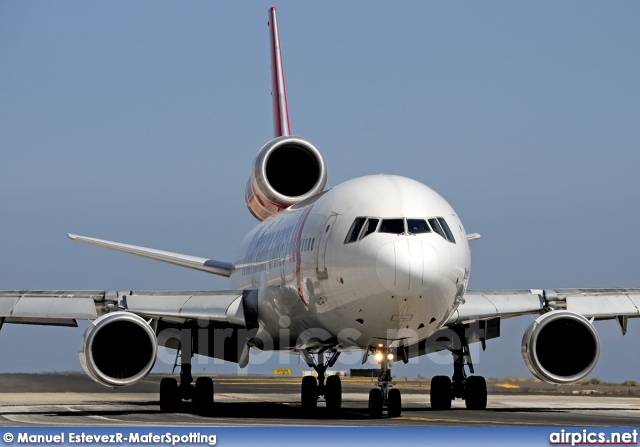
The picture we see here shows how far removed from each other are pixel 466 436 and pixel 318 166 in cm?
1758

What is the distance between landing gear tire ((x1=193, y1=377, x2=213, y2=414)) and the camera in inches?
1045

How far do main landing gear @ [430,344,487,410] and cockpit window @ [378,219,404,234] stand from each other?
7145 millimetres

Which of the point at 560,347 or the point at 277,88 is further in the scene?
the point at 277,88

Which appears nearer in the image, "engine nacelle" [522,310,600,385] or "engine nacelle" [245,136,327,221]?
"engine nacelle" [522,310,600,385]

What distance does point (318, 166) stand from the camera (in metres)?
29.9

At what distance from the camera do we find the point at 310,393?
2534cm

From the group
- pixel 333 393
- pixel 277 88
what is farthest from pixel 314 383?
pixel 277 88

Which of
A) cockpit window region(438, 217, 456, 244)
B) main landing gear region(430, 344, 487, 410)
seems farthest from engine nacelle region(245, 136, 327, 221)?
cockpit window region(438, 217, 456, 244)

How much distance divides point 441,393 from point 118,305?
7002 millimetres

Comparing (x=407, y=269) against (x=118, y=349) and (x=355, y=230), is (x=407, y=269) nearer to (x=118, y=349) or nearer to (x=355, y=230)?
(x=355, y=230)

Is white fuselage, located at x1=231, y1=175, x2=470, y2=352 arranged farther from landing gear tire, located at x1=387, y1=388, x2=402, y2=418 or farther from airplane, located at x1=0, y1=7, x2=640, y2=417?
landing gear tire, located at x1=387, y1=388, x2=402, y2=418

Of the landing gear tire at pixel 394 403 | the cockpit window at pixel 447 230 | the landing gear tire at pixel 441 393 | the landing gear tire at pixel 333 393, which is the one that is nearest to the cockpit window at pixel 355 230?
the cockpit window at pixel 447 230

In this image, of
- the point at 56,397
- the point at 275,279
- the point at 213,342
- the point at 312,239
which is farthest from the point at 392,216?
the point at 56,397

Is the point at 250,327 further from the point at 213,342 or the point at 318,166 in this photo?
the point at 318,166
